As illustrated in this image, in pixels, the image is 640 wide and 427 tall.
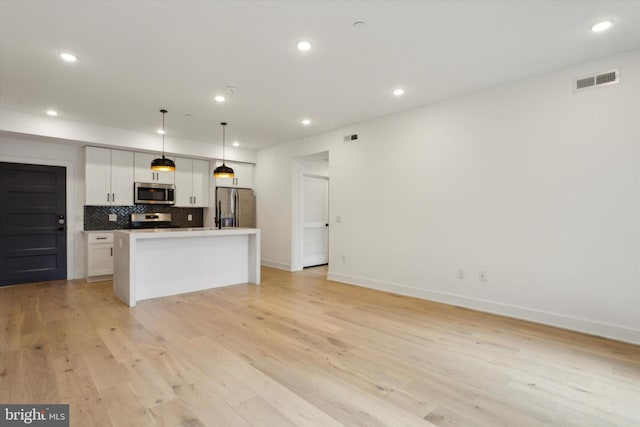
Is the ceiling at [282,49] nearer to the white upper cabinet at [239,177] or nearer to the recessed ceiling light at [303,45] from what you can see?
the recessed ceiling light at [303,45]

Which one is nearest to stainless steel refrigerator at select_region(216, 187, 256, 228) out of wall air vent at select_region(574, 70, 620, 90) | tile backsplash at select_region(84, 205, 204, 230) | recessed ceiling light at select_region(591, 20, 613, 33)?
tile backsplash at select_region(84, 205, 204, 230)

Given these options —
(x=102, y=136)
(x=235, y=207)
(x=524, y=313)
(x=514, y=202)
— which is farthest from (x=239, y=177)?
(x=524, y=313)

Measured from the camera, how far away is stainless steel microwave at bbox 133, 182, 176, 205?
250 inches

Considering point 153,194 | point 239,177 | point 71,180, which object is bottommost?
point 153,194

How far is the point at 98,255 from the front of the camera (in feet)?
18.9

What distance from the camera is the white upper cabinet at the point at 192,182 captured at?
698 centimetres

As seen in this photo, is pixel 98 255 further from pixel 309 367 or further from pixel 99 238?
pixel 309 367

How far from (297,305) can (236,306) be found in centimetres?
79

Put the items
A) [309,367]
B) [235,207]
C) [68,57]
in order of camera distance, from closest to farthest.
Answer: [309,367]
[68,57]
[235,207]

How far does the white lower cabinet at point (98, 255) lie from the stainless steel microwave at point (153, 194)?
874mm

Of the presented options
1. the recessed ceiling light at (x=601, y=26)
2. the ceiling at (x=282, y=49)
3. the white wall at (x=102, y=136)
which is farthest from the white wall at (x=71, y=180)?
the recessed ceiling light at (x=601, y=26)

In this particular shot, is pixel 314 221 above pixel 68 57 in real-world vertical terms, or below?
below

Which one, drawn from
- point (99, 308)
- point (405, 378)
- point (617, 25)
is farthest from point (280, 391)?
point (617, 25)

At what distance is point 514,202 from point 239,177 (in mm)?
5705
